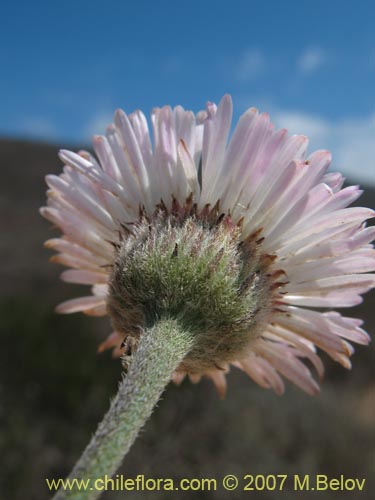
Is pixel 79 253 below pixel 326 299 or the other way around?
below

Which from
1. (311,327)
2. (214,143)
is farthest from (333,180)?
(311,327)

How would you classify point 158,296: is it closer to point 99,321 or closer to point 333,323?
point 333,323

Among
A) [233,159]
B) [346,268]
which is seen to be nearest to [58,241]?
[233,159]

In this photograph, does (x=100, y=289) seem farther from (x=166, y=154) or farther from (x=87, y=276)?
(x=166, y=154)

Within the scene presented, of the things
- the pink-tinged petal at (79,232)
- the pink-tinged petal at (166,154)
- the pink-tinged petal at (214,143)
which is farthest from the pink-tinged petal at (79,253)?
the pink-tinged petal at (214,143)

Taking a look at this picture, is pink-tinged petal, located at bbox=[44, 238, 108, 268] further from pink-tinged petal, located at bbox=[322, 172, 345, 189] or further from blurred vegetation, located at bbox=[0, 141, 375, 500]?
blurred vegetation, located at bbox=[0, 141, 375, 500]

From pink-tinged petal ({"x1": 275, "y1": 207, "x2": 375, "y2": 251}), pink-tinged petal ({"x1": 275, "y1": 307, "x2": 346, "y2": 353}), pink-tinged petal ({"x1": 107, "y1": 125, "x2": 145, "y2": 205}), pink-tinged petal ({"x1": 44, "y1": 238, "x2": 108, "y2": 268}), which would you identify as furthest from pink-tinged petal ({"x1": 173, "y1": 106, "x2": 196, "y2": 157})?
pink-tinged petal ({"x1": 275, "y1": 307, "x2": 346, "y2": 353})
